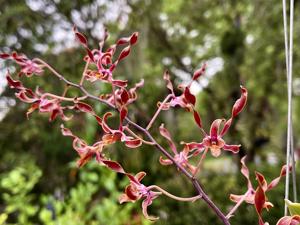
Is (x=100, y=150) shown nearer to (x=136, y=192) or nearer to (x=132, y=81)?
(x=136, y=192)

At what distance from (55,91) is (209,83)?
2237mm

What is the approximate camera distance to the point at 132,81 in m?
2.44

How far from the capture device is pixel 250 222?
2.28 m

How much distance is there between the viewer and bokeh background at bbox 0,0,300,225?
5.03 feet

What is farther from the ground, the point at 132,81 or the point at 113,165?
the point at 113,165

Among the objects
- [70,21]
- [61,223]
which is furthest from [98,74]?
[70,21]

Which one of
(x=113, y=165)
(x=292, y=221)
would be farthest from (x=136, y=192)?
(x=292, y=221)

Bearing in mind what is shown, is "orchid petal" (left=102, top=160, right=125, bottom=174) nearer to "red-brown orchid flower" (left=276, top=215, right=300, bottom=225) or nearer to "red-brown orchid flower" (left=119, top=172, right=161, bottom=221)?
"red-brown orchid flower" (left=119, top=172, right=161, bottom=221)

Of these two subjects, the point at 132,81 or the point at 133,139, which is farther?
the point at 132,81

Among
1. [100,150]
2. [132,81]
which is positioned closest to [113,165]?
[100,150]

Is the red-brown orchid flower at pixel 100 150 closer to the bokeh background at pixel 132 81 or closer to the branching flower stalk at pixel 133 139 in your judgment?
the branching flower stalk at pixel 133 139

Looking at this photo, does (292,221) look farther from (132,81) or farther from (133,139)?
(132,81)

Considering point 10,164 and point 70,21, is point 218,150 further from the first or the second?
point 10,164

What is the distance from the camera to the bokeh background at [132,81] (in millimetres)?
1534
